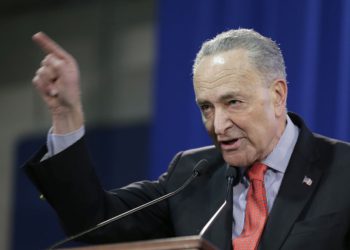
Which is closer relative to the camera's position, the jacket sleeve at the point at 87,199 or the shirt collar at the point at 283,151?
the jacket sleeve at the point at 87,199

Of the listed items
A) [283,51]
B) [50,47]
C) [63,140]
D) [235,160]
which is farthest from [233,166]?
[283,51]

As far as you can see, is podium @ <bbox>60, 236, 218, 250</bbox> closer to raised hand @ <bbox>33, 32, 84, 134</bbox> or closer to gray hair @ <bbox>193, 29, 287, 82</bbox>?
raised hand @ <bbox>33, 32, 84, 134</bbox>

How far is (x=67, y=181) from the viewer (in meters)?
2.09

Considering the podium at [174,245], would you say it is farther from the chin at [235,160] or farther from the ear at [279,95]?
the ear at [279,95]

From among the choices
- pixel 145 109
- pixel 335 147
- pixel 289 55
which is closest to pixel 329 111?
pixel 289 55

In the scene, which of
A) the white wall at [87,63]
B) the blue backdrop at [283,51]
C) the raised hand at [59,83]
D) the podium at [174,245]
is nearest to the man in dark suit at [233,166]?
the raised hand at [59,83]

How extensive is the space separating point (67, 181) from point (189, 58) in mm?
1451

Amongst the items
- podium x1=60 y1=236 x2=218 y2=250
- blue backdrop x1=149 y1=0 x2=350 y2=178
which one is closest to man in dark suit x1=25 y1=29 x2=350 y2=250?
podium x1=60 y1=236 x2=218 y2=250

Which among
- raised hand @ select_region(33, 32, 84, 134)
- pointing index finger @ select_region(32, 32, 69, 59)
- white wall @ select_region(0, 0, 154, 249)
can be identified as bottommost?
white wall @ select_region(0, 0, 154, 249)

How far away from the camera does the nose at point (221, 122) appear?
2.12 metres

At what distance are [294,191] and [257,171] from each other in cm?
11

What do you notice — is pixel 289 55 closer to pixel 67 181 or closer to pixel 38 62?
pixel 67 181

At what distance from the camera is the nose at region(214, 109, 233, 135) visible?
2123mm

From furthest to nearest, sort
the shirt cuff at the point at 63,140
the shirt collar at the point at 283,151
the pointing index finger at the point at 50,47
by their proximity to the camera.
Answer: the shirt collar at the point at 283,151 < the shirt cuff at the point at 63,140 < the pointing index finger at the point at 50,47
